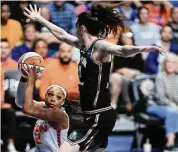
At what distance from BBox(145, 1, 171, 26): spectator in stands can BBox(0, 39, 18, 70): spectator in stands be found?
10.2ft

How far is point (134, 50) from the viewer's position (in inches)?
200

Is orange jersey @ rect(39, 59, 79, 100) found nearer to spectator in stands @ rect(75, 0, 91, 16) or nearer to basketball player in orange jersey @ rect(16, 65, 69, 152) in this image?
spectator in stands @ rect(75, 0, 91, 16)

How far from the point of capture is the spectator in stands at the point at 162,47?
10.9 m

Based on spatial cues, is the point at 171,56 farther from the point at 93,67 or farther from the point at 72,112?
the point at 93,67

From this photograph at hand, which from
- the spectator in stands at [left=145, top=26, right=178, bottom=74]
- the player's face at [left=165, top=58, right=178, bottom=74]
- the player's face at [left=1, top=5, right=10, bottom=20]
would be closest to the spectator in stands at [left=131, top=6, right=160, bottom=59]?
the spectator in stands at [left=145, top=26, right=178, bottom=74]

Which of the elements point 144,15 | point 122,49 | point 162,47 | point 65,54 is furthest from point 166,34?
point 122,49

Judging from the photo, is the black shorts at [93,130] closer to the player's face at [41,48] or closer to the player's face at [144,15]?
the player's face at [41,48]

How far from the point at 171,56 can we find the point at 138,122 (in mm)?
1175

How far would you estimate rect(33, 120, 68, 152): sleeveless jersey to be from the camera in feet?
20.5

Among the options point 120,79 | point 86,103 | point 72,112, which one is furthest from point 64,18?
point 86,103

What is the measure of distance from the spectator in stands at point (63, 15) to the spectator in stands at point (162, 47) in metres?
1.41

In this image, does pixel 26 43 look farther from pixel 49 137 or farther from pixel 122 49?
pixel 122 49

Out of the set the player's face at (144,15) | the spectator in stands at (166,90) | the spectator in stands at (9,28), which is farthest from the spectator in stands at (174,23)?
the spectator in stands at (9,28)

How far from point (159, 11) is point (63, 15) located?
1958 mm
